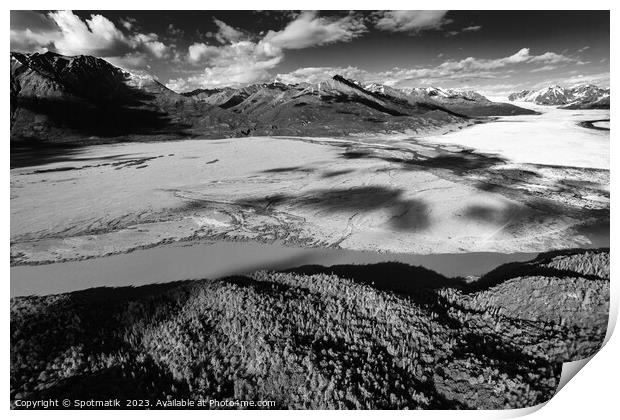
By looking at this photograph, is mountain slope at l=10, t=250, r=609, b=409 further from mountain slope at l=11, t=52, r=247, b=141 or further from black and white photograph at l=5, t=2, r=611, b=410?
mountain slope at l=11, t=52, r=247, b=141

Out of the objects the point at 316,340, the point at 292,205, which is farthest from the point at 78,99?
the point at 316,340

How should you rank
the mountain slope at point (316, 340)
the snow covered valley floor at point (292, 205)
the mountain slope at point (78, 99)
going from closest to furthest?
the mountain slope at point (316, 340) < the mountain slope at point (78, 99) < the snow covered valley floor at point (292, 205)

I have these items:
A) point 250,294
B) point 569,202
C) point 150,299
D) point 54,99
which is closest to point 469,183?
point 569,202

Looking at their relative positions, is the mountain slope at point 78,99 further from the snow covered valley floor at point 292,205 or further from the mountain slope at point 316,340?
the mountain slope at point 316,340

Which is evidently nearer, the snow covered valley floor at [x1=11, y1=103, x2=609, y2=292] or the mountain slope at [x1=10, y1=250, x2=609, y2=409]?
the mountain slope at [x1=10, y1=250, x2=609, y2=409]

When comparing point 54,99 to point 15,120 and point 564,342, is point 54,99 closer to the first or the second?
point 15,120

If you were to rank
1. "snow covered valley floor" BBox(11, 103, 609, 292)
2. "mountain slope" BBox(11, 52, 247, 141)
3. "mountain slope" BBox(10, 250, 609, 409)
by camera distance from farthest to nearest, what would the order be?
"snow covered valley floor" BBox(11, 103, 609, 292) → "mountain slope" BBox(11, 52, 247, 141) → "mountain slope" BBox(10, 250, 609, 409)

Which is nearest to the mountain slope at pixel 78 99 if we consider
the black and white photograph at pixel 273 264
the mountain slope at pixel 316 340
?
the black and white photograph at pixel 273 264

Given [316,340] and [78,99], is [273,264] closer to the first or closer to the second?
[316,340]

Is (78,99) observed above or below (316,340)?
above

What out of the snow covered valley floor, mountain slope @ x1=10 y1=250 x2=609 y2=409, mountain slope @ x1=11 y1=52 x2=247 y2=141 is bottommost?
mountain slope @ x1=10 y1=250 x2=609 y2=409

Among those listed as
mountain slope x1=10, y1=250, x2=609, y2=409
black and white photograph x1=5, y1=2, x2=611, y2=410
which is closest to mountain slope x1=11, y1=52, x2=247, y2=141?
black and white photograph x1=5, y1=2, x2=611, y2=410
